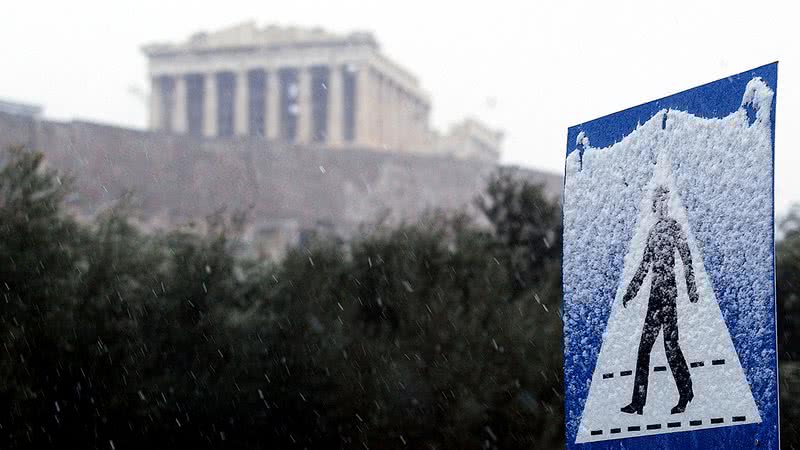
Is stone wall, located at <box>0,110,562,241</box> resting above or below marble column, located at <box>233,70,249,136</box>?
below

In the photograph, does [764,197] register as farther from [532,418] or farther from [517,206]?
[517,206]

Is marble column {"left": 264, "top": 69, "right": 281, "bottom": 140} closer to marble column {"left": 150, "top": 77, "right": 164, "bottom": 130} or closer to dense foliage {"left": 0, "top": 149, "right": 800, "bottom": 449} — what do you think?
marble column {"left": 150, "top": 77, "right": 164, "bottom": 130}

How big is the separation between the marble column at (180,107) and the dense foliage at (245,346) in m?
48.0

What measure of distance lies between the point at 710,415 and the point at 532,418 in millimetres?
11689

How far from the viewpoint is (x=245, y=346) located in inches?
649

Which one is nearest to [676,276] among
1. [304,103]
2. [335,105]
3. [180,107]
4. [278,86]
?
[335,105]

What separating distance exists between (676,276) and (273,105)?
6190 cm

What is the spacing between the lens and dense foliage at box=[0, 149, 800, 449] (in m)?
14.9

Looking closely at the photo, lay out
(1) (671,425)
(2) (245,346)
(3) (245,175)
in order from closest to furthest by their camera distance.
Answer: (1) (671,425) → (2) (245,346) → (3) (245,175)

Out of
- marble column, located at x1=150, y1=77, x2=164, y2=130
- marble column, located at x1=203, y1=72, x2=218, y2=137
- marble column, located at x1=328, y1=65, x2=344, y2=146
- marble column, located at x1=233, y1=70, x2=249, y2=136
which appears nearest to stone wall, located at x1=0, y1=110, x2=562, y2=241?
marble column, located at x1=328, y1=65, x2=344, y2=146

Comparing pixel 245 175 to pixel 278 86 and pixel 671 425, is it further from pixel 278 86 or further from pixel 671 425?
pixel 671 425

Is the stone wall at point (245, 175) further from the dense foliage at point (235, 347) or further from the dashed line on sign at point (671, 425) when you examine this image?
the dashed line on sign at point (671, 425)

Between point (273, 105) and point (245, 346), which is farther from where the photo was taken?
point (273, 105)

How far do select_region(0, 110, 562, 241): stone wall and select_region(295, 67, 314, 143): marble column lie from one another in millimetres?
21731
